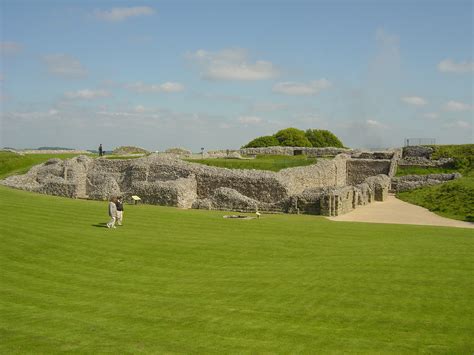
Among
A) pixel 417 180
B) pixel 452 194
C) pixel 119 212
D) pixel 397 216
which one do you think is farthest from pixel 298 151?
pixel 119 212

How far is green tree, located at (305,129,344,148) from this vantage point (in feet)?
292

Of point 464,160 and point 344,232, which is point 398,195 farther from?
point 344,232

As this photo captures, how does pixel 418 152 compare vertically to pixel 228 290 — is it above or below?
above

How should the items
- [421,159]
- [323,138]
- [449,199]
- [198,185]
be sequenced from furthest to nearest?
[323,138] → [421,159] → [198,185] → [449,199]

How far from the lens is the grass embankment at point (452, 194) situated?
29.1 m

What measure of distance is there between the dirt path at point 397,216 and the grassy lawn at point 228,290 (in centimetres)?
640

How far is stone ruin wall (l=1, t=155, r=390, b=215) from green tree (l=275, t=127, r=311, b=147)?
136ft

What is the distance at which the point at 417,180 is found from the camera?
4359cm

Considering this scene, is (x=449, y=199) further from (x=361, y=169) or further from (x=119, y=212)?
(x=119, y=212)

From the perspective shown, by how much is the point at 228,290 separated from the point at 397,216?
19.0m

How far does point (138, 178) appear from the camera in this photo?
34.8m

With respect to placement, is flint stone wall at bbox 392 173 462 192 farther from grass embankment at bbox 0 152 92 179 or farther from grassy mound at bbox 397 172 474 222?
grass embankment at bbox 0 152 92 179

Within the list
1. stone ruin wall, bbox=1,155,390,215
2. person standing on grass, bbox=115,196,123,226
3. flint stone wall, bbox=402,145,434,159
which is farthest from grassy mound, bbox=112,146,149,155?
person standing on grass, bbox=115,196,123,226

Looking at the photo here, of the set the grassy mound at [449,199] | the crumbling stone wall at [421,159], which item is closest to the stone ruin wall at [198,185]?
the grassy mound at [449,199]
